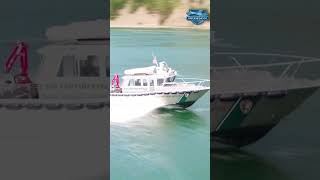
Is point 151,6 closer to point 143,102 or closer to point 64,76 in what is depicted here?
point 143,102

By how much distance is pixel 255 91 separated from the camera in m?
3.13

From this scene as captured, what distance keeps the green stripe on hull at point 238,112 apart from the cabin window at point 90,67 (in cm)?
94

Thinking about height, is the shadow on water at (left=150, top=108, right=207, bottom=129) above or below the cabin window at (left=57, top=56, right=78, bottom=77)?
below

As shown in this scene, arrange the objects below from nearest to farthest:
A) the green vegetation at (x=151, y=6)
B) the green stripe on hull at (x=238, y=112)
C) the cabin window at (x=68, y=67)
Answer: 1. the green vegetation at (x=151, y=6)
2. the cabin window at (x=68, y=67)
3. the green stripe on hull at (x=238, y=112)

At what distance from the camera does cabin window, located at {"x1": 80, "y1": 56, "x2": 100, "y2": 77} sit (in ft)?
9.87

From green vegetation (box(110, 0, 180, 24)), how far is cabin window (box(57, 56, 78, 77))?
1.34 ft

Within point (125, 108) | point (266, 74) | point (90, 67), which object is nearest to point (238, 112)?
point (266, 74)

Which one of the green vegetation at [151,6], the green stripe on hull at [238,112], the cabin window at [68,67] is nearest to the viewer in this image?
the green vegetation at [151,6]

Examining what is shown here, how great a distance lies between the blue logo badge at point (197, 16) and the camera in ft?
9.78

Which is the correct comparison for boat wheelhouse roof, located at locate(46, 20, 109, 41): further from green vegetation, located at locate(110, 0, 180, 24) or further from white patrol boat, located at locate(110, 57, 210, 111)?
white patrol boat, located at locate(110, 57, 210, 111)

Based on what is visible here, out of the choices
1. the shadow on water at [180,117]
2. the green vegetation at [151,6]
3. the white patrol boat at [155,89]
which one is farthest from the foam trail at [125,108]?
the green vegetation at [151,6]

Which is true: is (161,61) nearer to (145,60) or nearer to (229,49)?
(145,60)

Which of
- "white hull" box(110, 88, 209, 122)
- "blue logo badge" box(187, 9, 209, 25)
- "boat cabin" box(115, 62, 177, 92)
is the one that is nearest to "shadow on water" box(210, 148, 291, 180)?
"white hull" box(110, 88, 209, 122)

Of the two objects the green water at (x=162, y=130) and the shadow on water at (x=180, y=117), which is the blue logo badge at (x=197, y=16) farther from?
the shadow on water at (x=180, y=117)
